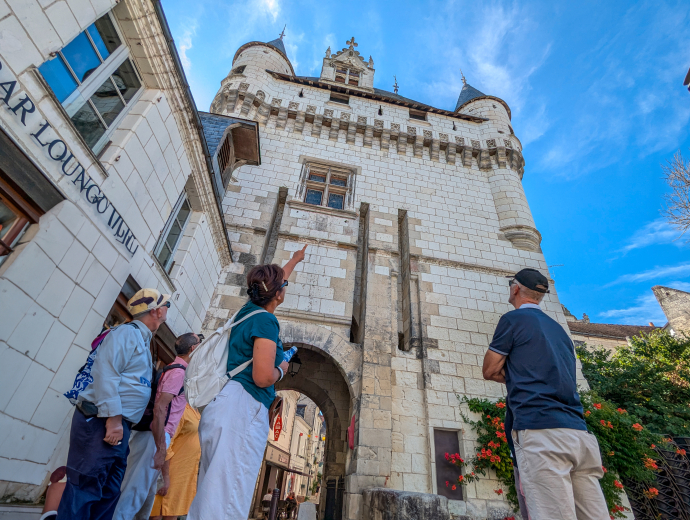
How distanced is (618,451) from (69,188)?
7557 millimetres

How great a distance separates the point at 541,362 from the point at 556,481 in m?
0.56

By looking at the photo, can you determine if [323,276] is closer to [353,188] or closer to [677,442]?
[353,188]

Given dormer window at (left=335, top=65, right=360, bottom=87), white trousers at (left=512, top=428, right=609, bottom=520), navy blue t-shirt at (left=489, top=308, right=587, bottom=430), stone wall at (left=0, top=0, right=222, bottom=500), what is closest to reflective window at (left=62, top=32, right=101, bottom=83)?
stone wall at (left=0, top=0, right=222, bottom=500)

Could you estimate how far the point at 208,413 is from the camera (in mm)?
1481

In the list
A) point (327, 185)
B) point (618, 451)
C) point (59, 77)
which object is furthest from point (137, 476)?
point (327, 185)

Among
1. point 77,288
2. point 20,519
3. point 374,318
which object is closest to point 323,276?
point 374,318

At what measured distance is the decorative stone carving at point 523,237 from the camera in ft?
26.3

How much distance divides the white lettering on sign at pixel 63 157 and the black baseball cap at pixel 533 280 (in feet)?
10.7

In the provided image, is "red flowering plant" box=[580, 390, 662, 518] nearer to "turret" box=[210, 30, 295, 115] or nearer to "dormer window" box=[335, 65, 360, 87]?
"turret" box=[210, 30, 295, 115]

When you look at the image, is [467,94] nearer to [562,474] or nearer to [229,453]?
[562,474]

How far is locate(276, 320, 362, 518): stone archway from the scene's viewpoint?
5754 mm

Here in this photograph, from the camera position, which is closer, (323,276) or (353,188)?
(323,276)

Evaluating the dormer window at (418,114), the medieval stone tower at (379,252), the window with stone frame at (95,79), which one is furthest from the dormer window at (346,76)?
the window with stone frame at (95,79)

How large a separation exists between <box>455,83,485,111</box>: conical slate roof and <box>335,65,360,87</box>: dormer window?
390 centimetres
